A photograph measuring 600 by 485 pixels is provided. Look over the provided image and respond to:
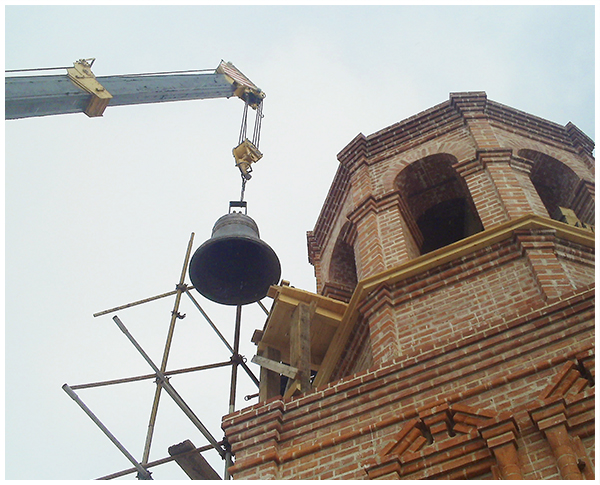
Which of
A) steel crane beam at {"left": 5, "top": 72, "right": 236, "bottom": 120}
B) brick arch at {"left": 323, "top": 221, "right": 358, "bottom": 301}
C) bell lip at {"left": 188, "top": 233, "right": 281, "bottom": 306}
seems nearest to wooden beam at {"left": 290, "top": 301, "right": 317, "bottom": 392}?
bell lip at {"left": 188, "top": 233, "right": 281, "bottom": 306}

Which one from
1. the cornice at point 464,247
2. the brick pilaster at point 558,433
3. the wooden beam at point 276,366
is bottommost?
the brick pilaster at point 558,433

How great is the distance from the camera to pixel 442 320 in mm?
8188

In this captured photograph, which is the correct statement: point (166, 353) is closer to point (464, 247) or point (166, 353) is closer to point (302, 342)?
point (302, 342)

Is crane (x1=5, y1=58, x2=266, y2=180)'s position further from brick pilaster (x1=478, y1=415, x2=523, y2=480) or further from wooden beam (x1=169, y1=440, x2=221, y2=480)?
brick pilaster (x1=478, y1=415, x2=523, y2=480)

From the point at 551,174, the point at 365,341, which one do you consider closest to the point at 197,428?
the point at 365,341

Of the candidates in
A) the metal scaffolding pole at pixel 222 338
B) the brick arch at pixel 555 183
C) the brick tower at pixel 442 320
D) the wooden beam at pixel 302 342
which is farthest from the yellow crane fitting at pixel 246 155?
the brick arch at pixel 555 183

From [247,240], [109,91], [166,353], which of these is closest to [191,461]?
[166,353]

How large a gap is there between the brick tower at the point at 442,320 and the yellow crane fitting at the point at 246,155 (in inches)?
63.5

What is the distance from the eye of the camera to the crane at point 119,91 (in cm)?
772

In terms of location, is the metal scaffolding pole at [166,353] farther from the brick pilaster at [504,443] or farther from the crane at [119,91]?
the brick pilaster at [504,443]

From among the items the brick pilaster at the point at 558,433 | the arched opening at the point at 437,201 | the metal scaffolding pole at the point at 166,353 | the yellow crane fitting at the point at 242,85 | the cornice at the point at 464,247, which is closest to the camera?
the brick pilaster at the point at 558,433

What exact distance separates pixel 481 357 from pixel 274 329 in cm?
327

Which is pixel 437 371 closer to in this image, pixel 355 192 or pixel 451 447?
pixel 451 447

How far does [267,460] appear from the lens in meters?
6.97
